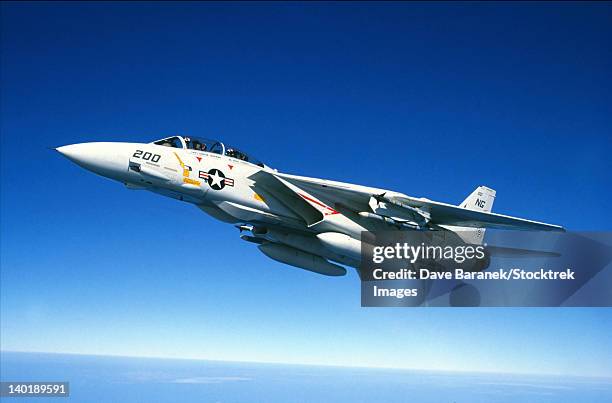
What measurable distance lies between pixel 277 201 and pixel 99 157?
16.3 feet

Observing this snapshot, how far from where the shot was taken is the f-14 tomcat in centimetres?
1233

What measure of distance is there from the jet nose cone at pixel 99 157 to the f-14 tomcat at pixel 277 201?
24 mm

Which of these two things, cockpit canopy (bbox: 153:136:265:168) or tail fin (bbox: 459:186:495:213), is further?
tail fin (bbox: 459:186:495:213)

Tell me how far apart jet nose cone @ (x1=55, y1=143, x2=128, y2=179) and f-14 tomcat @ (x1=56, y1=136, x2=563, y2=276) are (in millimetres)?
24

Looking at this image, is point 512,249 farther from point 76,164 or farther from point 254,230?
point 76,164

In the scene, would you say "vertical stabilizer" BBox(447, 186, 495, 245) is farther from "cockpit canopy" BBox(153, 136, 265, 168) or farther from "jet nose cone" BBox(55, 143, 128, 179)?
"jet nose cone" BBox(55, 143, 128, 179)

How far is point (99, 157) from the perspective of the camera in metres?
11.8

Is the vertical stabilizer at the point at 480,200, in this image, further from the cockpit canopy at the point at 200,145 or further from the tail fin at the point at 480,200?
the cockpit canopy at the point at 200,145

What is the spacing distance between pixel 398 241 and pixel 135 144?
805cm

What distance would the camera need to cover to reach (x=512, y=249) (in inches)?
588

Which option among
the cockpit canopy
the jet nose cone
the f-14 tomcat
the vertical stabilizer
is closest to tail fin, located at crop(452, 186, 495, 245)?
the vertical stabilizer

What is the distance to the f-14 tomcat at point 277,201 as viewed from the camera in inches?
485

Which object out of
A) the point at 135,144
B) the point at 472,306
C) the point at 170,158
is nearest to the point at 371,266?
the point at 472,306

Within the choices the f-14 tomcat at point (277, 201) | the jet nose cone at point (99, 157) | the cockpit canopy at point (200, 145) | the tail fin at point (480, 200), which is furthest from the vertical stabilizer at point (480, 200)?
the jet nose cone at point (99, 157)
